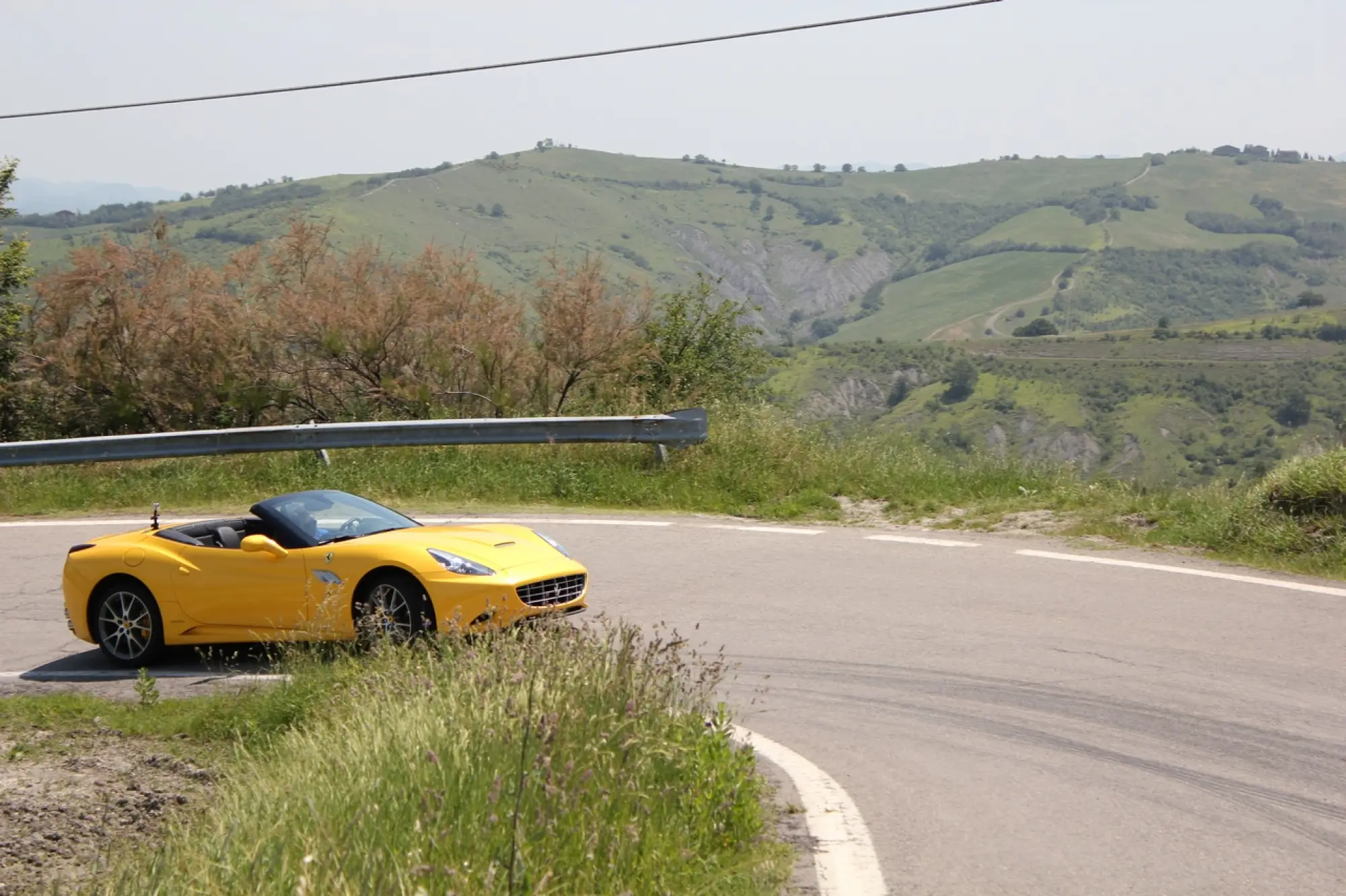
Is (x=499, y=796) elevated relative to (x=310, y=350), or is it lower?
lower

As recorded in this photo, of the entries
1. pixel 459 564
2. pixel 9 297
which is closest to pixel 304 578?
pixel 459 564

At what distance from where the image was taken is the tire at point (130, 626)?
9.97 metres

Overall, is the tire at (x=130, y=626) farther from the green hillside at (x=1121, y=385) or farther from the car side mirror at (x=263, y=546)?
the green hillside at (x=1121, y=385)

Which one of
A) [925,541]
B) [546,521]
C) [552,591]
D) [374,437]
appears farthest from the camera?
[374,437]

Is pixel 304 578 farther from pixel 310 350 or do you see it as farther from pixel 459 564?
pixel 310 350

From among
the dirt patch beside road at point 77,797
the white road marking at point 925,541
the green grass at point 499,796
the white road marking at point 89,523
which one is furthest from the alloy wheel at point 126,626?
the white road marking at point 925,541

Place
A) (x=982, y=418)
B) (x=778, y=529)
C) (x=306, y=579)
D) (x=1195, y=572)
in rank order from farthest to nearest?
1. (x=982, y=418)
2. (x=778, y=529)
3. (x=1195, y=572)
4. (x=306, y=579)

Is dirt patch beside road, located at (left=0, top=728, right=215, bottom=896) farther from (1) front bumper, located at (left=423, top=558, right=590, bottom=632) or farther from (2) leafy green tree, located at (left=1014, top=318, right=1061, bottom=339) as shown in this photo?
(2) leafy green tree, located at (left=1014, top=318, right=1061, bottom=339)

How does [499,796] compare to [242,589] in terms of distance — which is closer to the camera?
[499,796]

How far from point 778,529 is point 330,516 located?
16.8ft

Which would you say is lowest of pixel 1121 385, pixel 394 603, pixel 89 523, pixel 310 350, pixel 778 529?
pixel 89 523

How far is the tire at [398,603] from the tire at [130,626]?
178cm

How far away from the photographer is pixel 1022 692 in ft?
26.9

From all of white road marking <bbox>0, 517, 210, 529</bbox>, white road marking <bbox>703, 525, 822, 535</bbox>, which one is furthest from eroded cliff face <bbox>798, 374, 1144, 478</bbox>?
white road marking <bbox>703, 525, 822, 535</bbox>
